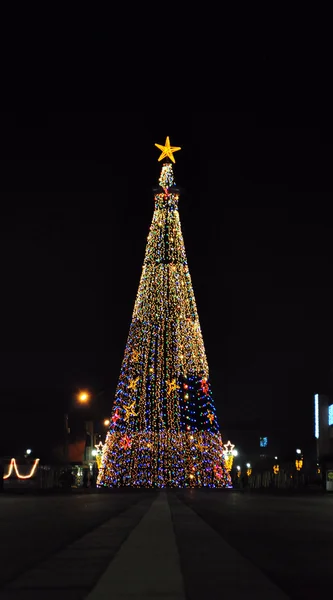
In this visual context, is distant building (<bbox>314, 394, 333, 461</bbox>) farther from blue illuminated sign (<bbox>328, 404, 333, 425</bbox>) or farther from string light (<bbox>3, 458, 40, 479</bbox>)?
string light (<bbox>3, 458, 40, 479</bbox>)

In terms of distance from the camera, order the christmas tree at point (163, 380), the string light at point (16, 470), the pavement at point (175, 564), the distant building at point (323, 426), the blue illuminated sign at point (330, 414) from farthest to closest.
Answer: the distant building at point (323, 426) < the blue illuminated sign at point (330, 414) < the christmas tree at point (163, 380) < the string light at point (16, 470) < the pavement at point (175, 564)

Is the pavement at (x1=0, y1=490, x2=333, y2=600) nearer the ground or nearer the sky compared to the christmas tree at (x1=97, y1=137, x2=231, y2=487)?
nearer the ground

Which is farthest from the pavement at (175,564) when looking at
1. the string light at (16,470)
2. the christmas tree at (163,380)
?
the string light at (16,470)

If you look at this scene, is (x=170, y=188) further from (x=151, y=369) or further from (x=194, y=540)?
(x=194, y=540)

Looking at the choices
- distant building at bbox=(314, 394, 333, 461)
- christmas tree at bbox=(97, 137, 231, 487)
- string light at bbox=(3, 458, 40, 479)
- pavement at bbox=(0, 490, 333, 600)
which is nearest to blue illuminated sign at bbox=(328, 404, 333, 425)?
distant building at bbox=(314, 394, 333, 461)

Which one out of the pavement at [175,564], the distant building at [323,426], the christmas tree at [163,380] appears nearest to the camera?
the pavement at [175,564]

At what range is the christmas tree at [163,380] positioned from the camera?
49.4m

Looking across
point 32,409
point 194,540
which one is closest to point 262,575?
point 194,540

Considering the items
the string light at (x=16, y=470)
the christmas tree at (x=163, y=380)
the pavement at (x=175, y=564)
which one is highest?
the christmas tree at (x=163, y=380)

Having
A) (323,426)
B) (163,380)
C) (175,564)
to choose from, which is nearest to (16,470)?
(163,380)

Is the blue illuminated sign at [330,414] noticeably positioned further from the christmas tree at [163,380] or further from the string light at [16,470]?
the string light at [16,470]

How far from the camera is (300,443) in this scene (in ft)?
429

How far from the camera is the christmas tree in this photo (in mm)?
49438

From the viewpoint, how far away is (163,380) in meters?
50.4
